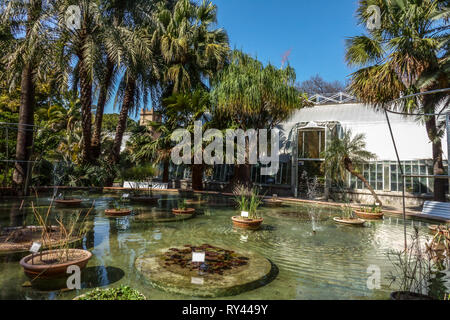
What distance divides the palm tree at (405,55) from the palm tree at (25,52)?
Result: 12.4 m

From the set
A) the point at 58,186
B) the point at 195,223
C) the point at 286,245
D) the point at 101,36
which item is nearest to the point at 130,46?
the point at 101,36

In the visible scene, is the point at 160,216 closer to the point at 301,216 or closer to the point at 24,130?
the point at 301,216

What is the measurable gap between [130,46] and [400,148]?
48.0 feet

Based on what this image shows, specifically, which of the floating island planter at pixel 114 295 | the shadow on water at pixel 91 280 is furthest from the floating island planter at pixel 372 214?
the floating island planter at pixel 114 295

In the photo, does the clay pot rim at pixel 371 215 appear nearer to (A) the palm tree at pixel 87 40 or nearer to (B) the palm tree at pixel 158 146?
(B) the palm tree at pixel 158 146

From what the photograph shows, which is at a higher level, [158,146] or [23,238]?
[158,146]

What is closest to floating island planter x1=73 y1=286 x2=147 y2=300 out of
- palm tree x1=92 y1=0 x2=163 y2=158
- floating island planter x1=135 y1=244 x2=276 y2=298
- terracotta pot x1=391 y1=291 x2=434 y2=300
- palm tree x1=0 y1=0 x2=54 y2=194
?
floating island planter x1=135 y1=244 x2=276 y2=298

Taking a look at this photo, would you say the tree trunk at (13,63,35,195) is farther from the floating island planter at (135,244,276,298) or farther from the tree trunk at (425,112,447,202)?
the tree trunk at (425,112,447,202)

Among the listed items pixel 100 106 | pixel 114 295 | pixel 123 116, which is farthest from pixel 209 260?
pixel 100 106

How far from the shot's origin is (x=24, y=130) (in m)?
11.8

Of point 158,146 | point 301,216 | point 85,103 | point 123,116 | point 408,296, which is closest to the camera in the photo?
point 408,296

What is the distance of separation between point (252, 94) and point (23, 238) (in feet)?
35.5

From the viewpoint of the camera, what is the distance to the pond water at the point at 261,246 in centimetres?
365

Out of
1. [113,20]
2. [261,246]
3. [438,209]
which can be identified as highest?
[113,20]
